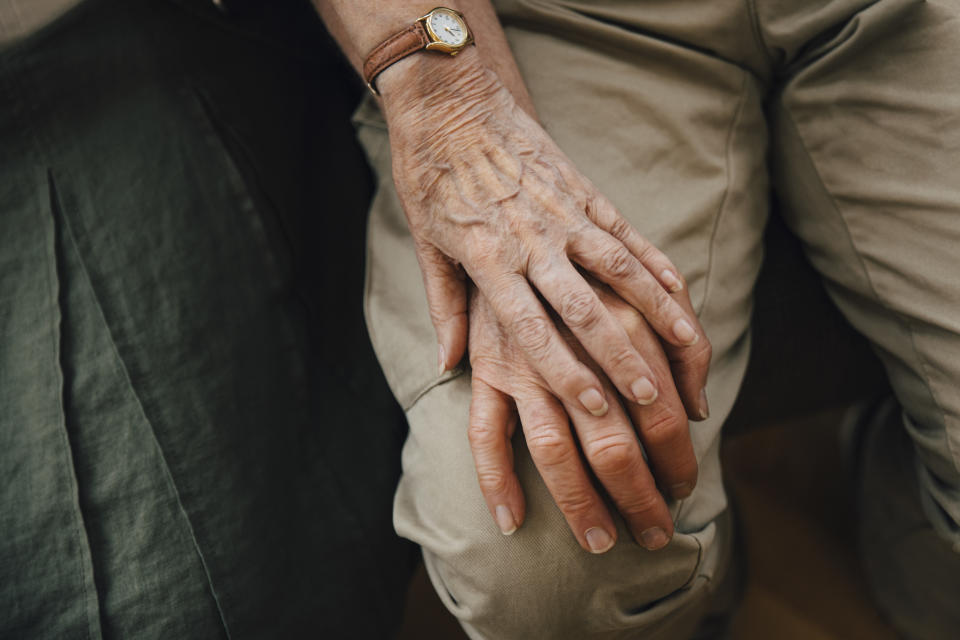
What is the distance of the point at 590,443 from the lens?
21.4 inches

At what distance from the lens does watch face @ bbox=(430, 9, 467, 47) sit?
632mm

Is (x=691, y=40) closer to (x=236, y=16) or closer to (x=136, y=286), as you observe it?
(x=236, y=16)

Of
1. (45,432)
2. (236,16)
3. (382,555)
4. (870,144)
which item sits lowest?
(382,555)

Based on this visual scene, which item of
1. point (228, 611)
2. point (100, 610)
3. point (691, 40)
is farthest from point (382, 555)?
point (691, 40)

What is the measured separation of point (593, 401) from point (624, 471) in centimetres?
7

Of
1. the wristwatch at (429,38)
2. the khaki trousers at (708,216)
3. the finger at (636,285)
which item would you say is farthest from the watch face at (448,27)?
the finger at (636,285)

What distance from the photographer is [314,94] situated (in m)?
0.92

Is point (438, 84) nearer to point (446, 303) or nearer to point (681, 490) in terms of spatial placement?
point (446, 303)

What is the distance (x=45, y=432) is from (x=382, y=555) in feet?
1.20

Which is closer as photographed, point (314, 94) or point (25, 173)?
point (25, 173)

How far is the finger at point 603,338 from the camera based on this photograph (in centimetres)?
54

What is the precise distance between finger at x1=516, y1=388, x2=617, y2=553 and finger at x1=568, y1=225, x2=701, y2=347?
105mm

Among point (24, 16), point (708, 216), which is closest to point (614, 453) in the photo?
point (708, 216)

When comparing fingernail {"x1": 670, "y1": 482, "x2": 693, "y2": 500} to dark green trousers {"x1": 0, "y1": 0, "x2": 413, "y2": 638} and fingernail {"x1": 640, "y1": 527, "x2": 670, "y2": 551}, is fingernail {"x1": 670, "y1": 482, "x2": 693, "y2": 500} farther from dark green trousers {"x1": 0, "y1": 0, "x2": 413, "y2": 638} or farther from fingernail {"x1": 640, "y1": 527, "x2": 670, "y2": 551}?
dark green trousers {"x1": 0, "y1": 0, "x2": 413, "y2": 638}
